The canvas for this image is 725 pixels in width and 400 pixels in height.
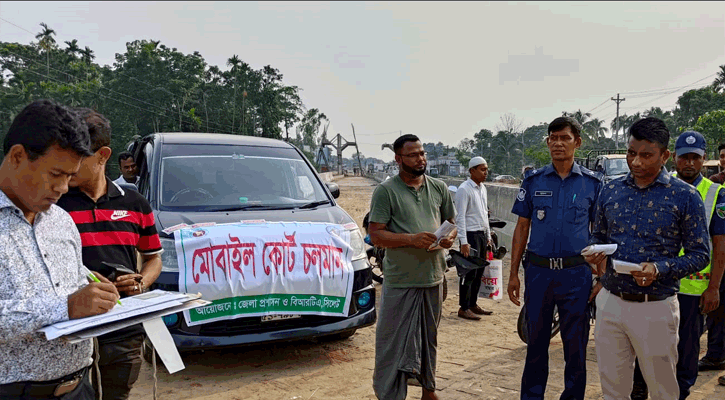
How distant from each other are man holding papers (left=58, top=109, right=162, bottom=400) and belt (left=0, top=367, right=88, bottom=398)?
665 mm

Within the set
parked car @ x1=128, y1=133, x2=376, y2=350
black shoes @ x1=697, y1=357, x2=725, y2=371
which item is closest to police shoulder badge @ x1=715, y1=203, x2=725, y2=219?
black shoes @ x1=697, y1=357, x2=725, y2=371

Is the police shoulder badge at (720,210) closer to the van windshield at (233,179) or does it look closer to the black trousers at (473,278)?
the black trousers at (473,278)

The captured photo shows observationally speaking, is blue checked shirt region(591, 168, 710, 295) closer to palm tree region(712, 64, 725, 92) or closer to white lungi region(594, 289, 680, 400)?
white lungi region(594, 289, 680, 400)

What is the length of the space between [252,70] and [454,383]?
53304mm

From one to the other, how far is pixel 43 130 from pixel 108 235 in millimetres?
1098

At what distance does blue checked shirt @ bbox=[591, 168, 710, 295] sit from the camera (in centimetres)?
292

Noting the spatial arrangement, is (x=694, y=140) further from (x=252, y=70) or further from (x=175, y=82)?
(x=252, y=70)

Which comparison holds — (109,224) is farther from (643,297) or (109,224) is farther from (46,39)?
(46,39)

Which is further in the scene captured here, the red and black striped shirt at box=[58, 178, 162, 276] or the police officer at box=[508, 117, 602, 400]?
the police officer at box=[508, 117, 602, 400]

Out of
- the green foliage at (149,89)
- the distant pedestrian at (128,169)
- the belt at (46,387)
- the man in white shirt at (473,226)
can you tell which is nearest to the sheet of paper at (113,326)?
the belt at (46,387)

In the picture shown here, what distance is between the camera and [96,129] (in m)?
2.59

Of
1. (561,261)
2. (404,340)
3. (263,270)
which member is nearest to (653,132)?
Result: (561,261)

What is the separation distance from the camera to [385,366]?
147 inches

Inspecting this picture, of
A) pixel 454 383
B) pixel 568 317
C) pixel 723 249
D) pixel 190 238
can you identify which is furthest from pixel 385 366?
A: pixel 723 249
